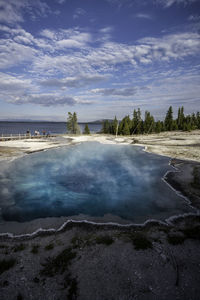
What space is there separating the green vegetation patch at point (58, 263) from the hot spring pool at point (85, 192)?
387 cm

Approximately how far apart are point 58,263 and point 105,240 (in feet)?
8.03

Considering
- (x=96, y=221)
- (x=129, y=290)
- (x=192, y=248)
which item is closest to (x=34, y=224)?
(x=96, y=221)

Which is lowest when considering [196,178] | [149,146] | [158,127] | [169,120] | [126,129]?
[196,178]

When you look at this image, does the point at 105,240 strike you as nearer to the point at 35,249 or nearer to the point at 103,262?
the point at 103,262

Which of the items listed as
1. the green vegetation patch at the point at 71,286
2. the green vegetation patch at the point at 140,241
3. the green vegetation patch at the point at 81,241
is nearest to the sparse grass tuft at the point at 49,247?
the green vegetation patch at the point at 81,241

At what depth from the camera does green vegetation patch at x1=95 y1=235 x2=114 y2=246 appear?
7707 millimetres

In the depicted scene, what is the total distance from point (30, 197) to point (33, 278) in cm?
862

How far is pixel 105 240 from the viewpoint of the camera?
7.89 m

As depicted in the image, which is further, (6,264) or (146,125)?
(146,125)

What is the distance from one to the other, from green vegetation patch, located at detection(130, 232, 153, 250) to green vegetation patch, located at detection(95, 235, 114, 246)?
111 cm

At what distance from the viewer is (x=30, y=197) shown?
44.8 ft

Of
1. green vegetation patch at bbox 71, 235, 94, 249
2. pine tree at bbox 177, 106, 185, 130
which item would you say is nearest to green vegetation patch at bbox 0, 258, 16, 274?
green vegetation patch at bbox 71, 235, 94, 249

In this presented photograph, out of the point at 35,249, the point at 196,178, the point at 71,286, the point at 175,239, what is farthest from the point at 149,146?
the point at 71,286

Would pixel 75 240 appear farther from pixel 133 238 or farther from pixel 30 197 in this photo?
pixel 30 197
